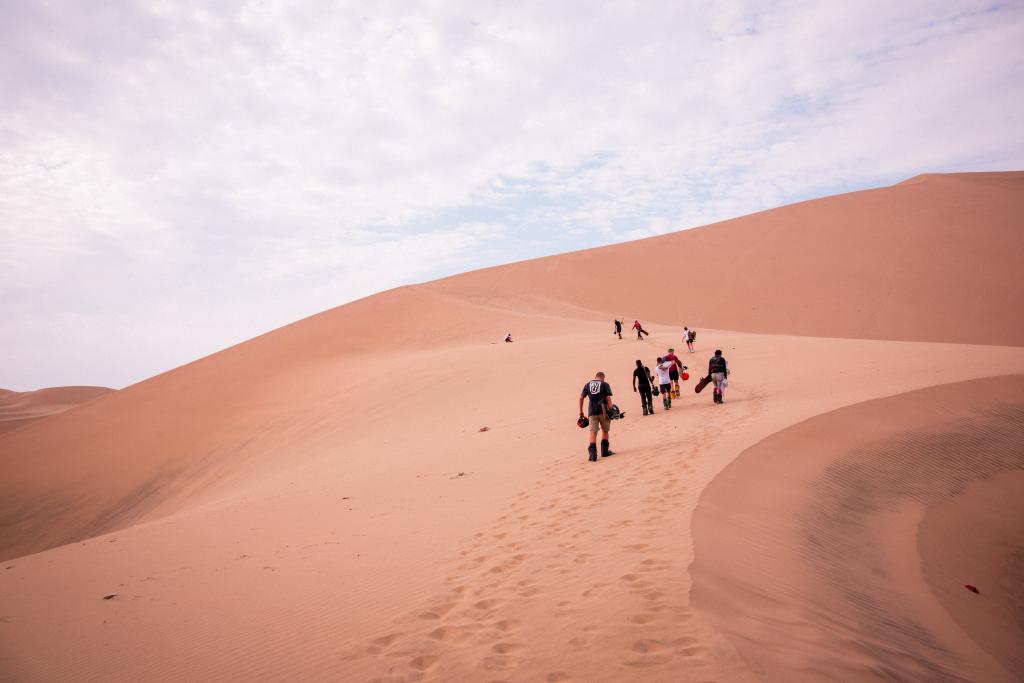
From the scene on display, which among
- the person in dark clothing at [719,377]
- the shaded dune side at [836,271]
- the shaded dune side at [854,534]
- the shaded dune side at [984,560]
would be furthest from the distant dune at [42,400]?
the shaded dune side at [984,560]

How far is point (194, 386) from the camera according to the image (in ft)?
100

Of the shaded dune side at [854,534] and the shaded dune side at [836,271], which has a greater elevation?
the shaded dune side at [836,271]

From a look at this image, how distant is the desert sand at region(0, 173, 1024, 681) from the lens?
4129mm

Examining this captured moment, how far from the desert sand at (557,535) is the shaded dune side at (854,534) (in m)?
0.03

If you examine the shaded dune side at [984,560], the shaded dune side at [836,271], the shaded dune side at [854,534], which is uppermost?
→ the shaded dune side at [836,271]

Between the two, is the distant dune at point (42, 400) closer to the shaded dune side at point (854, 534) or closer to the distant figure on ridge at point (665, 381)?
the distant figure on ridge at point (665, 381)

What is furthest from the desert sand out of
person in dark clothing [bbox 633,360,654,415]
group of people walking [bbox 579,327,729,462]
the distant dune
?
the distant dune

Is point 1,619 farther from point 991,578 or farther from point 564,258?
point 564,258

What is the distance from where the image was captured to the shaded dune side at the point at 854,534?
153 inches

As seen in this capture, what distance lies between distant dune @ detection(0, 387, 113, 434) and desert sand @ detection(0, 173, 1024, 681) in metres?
53.6

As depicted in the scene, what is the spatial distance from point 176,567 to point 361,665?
3.95m

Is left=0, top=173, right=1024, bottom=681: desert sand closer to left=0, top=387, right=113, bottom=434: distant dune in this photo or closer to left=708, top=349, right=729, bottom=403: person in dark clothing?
left=708, top=349, right=729, bottom=403: person in dark clothing

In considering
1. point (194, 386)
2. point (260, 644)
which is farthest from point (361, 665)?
point (194, 386)

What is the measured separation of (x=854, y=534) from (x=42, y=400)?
306 ft
